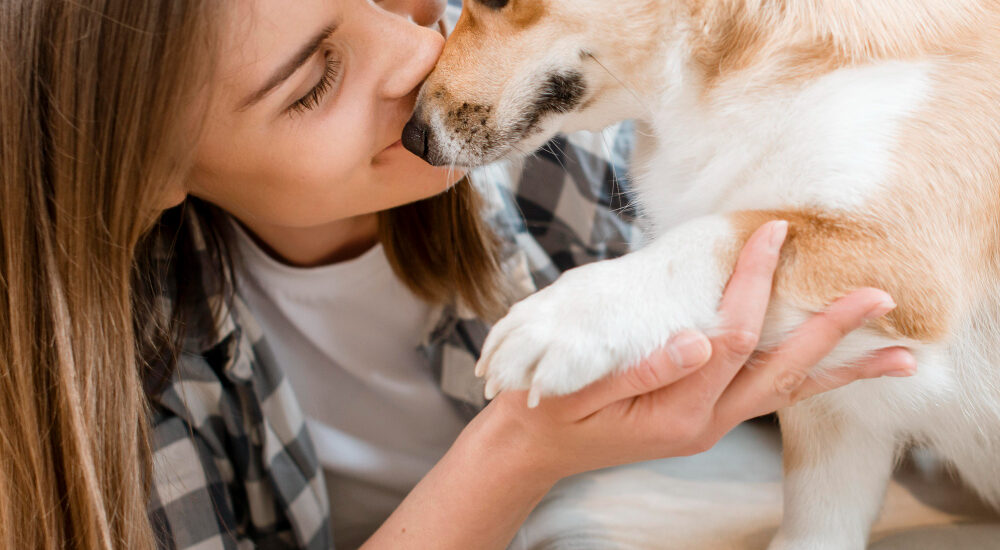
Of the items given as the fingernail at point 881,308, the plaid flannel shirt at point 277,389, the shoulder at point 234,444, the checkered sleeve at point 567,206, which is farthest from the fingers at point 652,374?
the checkered sleeve at point 567,206

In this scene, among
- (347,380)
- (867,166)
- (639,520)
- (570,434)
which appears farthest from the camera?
(347,380)

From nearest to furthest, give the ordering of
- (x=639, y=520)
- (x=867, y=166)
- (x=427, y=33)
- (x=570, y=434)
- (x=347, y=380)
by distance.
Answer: (x=867, y=166) < (x=570, y=434) < (x=427, y=33) < (x=639, y=520) < (x=347, y=380)

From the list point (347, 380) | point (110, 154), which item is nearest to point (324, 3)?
point (110, 154)

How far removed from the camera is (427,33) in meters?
0.95

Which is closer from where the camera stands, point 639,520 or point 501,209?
point 639,520

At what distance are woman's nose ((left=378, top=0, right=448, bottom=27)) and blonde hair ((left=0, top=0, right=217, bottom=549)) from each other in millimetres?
276

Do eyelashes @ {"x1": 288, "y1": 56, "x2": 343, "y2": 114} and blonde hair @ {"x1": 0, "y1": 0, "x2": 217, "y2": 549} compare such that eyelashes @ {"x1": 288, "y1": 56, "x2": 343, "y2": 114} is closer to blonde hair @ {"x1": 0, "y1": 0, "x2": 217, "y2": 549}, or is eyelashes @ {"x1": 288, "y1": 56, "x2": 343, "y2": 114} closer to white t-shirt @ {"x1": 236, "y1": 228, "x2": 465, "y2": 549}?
blonde hair @ {"x1": 0, "y1": 0, "x2": 217, "y2": 549}

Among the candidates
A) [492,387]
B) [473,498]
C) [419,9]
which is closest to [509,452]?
[473,498]

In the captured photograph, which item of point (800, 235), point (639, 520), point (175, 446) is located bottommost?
point (639, 520)

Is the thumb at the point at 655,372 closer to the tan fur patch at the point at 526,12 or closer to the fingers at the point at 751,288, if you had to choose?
the fingers at the point at 751,288

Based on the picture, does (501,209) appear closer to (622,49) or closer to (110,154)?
(622,49)

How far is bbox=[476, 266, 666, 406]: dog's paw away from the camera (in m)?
0.65

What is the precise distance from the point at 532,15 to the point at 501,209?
0.53m

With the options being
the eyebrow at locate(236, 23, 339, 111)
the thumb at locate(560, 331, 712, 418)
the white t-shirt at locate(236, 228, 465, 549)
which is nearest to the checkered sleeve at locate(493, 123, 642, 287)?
the white t-shirt at locate(236, 228, 465, 549)
